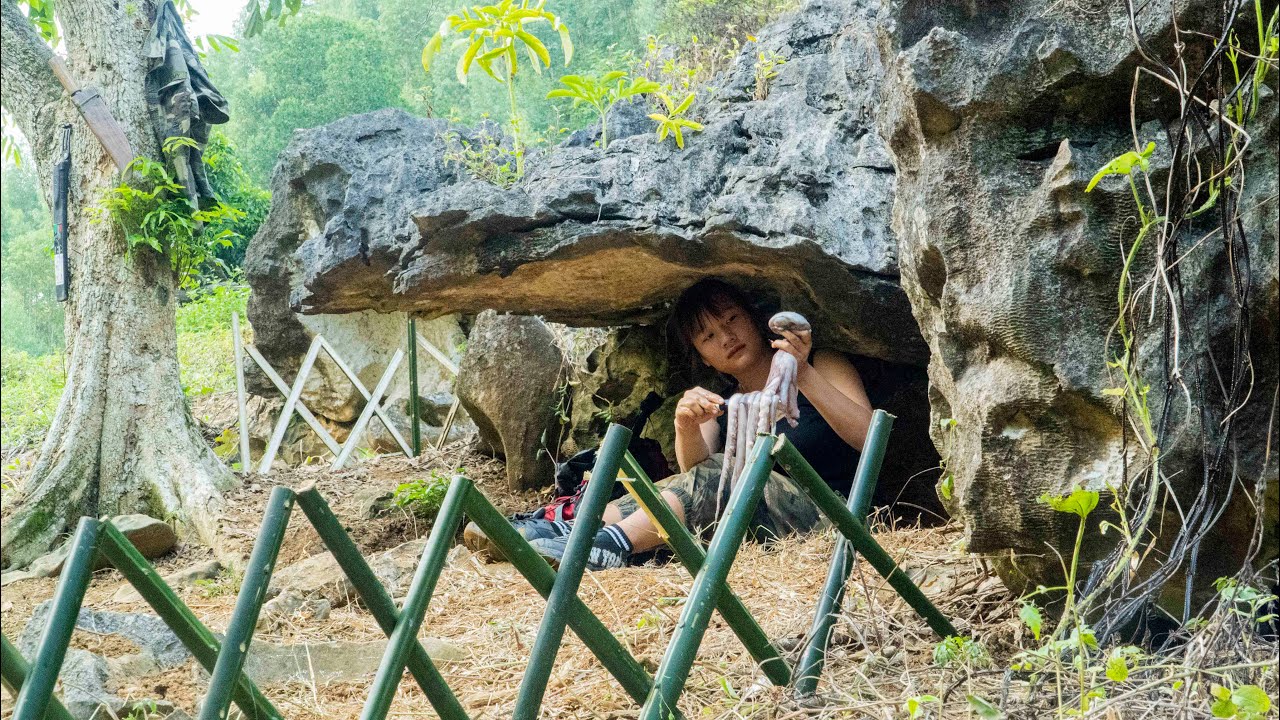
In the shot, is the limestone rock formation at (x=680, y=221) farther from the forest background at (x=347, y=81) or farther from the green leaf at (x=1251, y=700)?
the green leaf at (x=1251, y=700)

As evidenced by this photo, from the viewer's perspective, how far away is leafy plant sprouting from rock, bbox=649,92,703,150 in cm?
375

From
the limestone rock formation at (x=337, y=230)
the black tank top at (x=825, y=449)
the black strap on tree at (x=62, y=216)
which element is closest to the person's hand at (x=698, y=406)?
the black tank top at (x=825, y=449)

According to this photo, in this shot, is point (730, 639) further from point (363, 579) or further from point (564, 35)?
point (564, 35)

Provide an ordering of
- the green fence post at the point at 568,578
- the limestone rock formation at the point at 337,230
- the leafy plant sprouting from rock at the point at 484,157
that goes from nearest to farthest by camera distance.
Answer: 1. the green fence post at the point at 568,578
2. the leafy plant sprouting from rock at the point at 484,157
3. the limestone rock formation at the point at 337,230

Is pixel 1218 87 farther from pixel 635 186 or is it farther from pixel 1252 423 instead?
pixel 635 186

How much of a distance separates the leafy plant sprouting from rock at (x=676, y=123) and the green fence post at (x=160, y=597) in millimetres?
2595

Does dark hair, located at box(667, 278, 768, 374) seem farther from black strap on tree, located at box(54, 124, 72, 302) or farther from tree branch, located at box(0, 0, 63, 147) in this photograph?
tree branch, located at box(0, 0, 63, 147)

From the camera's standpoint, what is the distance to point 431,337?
30.1ft

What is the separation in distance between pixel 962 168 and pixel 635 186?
5.52ft

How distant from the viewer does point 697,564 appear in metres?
1.92

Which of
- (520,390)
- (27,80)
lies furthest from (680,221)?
(27,80)

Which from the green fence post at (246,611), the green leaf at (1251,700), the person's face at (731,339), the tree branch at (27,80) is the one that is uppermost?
the tree branch at (27,80)

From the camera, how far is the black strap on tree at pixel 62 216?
4.92 m

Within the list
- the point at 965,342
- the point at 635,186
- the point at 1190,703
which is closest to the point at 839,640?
the point at 965,342
